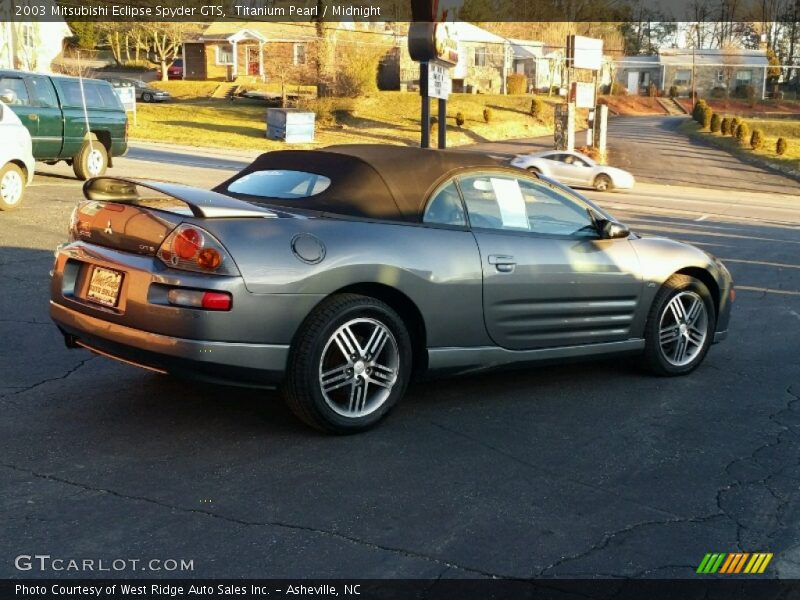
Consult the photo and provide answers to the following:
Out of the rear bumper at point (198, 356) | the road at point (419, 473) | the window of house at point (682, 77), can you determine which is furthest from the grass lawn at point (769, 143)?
the rear bumper at point (198, 356)

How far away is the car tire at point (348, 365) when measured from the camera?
497cm

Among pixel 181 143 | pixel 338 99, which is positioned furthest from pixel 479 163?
pixel 338 99

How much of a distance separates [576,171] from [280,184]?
25.4 metres

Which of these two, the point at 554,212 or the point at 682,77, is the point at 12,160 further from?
the point at 682,77

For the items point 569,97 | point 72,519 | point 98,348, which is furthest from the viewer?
point 569,97

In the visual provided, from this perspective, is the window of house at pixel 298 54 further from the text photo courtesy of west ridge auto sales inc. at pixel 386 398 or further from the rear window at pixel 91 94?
the text photo courtesy of west ridge auto sales inc. at pixel 386 398

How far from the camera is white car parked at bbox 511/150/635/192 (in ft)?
98.3

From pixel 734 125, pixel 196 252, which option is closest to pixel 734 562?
pixel 196 252

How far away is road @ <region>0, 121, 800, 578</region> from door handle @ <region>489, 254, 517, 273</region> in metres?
0.85

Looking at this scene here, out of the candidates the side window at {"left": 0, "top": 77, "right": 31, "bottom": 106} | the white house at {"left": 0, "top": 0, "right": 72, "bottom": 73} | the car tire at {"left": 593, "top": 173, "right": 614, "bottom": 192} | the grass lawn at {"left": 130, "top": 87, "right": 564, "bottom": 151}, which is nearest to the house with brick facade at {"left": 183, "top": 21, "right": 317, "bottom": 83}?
the grass lawn at {"left": 130, "top": 87, "right": 564, "bottom": 151}

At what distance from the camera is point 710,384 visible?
6.70 meters

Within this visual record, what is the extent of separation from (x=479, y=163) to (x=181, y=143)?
31920mm

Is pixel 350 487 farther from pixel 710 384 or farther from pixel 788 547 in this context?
pixel 710 384

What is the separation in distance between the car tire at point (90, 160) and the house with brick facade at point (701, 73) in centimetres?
8008
